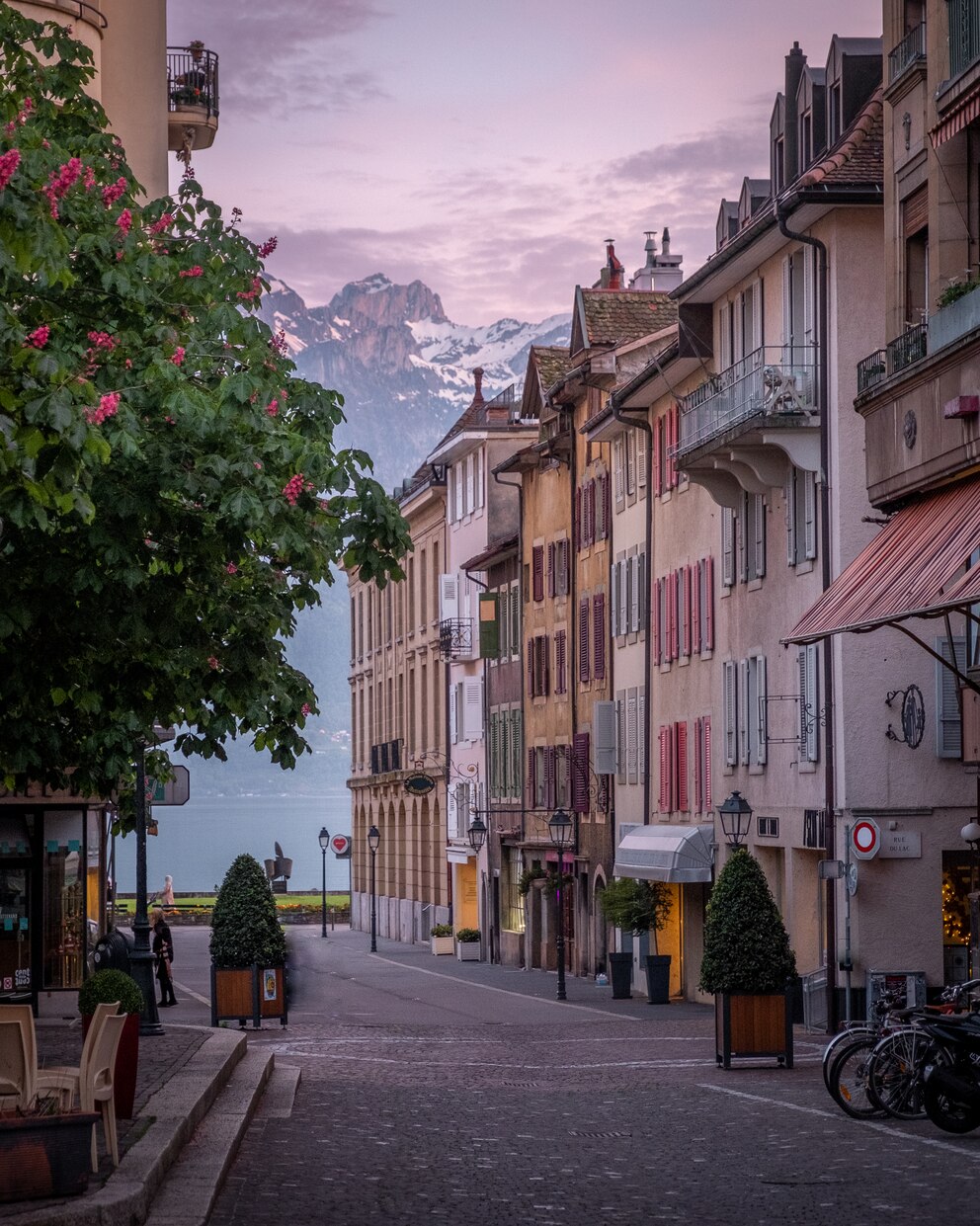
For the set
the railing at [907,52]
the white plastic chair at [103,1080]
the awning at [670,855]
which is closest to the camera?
the white plastic chair at [103,1080]

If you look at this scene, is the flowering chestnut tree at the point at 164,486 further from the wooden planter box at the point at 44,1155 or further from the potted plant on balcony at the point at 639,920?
the potted plant on balcony at the point at 639,920

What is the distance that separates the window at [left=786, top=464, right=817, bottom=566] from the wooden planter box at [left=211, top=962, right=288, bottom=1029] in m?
10.6

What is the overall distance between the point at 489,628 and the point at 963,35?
42720 millimetres

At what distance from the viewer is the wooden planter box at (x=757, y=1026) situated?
24469 mm

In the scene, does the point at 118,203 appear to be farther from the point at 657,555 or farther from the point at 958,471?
the point at 657,555

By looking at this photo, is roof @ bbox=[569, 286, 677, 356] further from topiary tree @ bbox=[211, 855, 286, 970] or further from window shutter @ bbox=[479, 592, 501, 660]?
topiary tree @ bbox=[211, 855, 286, 970]

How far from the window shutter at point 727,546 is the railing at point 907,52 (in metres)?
14.9

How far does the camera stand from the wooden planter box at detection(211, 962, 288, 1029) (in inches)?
1220

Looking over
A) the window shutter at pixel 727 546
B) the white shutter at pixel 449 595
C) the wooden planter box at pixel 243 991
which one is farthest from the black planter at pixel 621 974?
the white shutter at pixel 449 595

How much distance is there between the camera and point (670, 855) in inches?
1665

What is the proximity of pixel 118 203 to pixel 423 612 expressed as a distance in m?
62.4

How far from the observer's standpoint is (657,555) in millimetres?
47469

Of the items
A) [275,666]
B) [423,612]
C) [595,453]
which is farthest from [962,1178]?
[423,612]

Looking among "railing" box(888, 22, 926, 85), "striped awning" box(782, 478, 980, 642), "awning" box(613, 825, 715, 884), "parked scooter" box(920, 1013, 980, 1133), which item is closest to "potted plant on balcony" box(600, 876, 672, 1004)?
"awning" box(613, 825, 715, 884)
